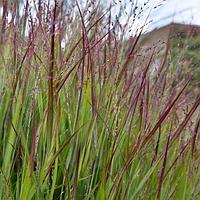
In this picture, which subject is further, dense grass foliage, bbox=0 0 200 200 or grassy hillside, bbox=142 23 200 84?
grassy hillside, bbox=142 23 200 84

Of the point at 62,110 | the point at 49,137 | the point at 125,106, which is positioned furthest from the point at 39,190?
the point at 125,106

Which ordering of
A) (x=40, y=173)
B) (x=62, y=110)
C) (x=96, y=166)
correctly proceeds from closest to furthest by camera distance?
(x=40, y=173) < (x=96, y=166) < (x=62, y=110)

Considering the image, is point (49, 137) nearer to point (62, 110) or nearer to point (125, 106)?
point (62, 110)

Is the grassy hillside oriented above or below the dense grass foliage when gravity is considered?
above

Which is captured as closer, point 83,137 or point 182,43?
point 83,137

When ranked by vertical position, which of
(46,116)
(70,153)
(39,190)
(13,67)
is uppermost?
(13,67)

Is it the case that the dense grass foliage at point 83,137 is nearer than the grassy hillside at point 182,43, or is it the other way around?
the dense grass foliage at point 83,137

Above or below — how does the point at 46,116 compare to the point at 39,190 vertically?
above

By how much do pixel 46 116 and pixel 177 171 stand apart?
51cm

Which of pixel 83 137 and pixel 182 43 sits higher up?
pixel 182 43

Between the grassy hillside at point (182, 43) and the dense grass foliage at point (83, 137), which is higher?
the grassy hillside at point (182, 43)

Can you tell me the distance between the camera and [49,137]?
1368 mm

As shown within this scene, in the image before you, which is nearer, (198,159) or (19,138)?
(19,138)

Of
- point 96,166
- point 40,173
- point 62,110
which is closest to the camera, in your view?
point 40,173
